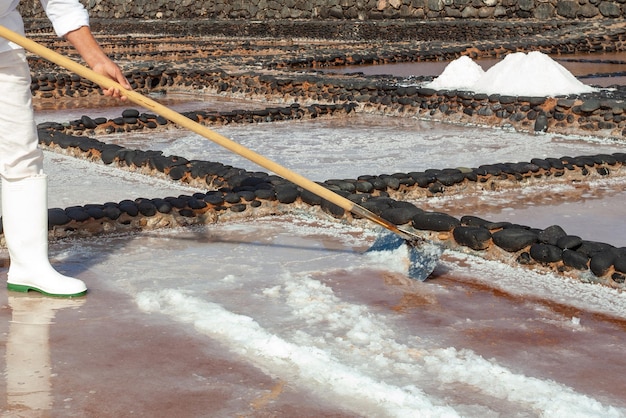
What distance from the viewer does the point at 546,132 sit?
375 inches

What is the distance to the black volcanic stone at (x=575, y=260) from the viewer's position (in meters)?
4.47

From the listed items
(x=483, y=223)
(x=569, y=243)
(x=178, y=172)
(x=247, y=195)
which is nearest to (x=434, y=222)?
(x=483, y=223)

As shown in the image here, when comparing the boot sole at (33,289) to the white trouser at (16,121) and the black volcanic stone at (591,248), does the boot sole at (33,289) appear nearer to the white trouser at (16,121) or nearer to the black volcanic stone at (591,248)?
the white trouser at (16,121)

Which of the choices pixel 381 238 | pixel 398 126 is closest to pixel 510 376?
pixel 381 238

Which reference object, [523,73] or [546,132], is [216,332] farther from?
[523,73]

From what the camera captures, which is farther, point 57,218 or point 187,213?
point 187,213

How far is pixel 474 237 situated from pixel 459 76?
7008 mm

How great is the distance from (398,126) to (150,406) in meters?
7.31

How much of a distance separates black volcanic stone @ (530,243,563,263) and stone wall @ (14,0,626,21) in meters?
18.3

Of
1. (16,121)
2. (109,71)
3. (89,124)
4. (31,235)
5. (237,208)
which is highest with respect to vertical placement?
(109,71)

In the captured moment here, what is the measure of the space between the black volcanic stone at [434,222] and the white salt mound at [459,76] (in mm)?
6492

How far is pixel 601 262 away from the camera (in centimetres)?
440

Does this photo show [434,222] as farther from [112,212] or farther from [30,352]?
[30,352]

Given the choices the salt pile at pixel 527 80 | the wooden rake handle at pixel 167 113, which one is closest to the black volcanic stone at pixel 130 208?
the wooden rake handle at pixel 167 113
